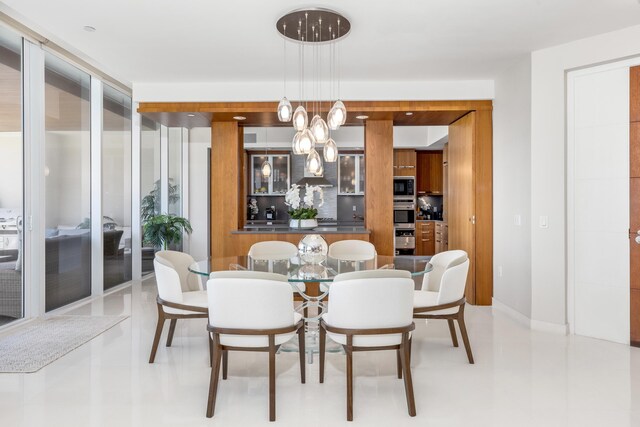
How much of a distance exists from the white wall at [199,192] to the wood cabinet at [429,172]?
4.54 m

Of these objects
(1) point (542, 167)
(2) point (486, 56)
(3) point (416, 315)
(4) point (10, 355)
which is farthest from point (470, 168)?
(4) point (10, 355)

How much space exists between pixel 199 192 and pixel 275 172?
1706 millimetres

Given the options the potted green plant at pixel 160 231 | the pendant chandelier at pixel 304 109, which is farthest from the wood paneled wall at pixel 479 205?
the potted green plant at pixel 160 231

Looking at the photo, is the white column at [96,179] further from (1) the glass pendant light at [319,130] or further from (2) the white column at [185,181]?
(1) the glass pendant light at [319,130]

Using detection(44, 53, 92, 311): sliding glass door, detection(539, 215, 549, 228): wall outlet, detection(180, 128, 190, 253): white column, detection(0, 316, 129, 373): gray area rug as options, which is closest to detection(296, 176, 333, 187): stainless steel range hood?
detection(180, 128, 190, 253): white column

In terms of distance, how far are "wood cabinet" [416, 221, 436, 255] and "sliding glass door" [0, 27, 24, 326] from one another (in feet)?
23.0

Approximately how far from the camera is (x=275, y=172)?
8820mm

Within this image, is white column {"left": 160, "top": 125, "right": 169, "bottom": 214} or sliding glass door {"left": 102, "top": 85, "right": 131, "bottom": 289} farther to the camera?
white column {"left": 160, "top": 125, "right": 169, "bottom": 214}

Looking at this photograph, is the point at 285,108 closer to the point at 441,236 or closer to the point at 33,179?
the point at 33,179

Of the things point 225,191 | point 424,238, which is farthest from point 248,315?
point 424,238

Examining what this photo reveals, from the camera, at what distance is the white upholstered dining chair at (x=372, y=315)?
225cm

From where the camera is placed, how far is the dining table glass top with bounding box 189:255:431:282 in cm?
277

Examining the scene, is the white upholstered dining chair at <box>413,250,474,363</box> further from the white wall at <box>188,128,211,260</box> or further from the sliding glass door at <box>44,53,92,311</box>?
the white wall at <box>188,128,211,260</box>

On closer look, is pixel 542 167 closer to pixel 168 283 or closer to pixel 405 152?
pixel 168 283
